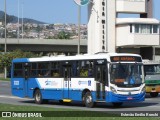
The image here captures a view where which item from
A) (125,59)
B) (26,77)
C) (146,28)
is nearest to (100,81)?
(125,59)

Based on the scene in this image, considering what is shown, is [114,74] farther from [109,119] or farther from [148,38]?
[148,38]

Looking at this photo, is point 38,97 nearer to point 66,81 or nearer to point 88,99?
point 66,81

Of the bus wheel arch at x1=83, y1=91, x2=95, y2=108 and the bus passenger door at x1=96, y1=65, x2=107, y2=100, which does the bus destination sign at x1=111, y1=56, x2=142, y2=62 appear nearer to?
the bus passenger door at x1=96, y1=65, x2=107, y2=100

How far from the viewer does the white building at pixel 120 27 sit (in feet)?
240

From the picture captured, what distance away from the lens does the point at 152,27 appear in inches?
3221

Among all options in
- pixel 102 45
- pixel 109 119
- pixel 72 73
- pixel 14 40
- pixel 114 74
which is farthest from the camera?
pixel 14 40

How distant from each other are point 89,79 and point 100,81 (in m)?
0.78

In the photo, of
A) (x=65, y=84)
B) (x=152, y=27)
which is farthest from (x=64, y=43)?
(x=65, y=84)

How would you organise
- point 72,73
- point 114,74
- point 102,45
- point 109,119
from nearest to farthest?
point 109,119
point 114,74
point 72,73
point 102,45

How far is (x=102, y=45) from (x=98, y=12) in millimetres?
4671

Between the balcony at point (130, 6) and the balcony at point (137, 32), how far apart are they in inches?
82.2

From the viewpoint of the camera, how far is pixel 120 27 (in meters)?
78.4

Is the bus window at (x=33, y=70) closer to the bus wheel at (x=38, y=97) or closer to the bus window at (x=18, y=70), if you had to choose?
the bus wheel at (x=38, y=97)

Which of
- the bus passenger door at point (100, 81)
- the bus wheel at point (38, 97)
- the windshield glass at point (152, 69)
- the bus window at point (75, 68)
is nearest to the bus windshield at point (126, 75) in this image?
the bus passenger door at point (100, 81)
